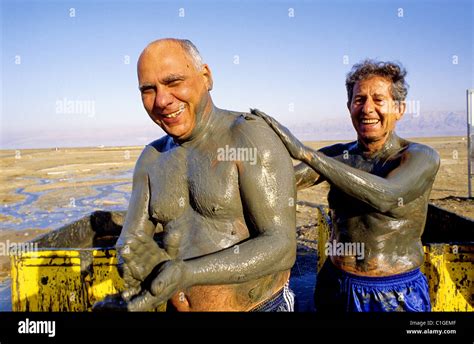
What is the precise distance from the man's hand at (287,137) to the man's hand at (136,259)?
2.99ft

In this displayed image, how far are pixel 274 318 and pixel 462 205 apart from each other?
10641 mm

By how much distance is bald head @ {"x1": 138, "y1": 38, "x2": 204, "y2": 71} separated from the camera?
1.84m

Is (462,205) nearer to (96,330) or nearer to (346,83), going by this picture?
(346,83)

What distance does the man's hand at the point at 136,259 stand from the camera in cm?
160

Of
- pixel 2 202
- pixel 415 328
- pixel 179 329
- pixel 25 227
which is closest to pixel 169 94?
pixel 179 329

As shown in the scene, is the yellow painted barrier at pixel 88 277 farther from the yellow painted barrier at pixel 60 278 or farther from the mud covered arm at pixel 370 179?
the mud covered arm at pixel 370 179

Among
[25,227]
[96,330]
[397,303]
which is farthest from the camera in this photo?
[25,227]

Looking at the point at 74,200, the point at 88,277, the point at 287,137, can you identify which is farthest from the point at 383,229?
the point at 74,200

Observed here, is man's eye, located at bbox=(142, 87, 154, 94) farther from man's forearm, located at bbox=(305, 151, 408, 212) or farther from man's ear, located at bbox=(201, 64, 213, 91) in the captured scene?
man's forearm, located at bbox=(305, 151, 408, 212)

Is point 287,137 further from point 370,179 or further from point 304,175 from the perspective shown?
point 304,175

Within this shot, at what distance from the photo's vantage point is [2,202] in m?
13.8

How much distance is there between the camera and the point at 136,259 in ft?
5.31

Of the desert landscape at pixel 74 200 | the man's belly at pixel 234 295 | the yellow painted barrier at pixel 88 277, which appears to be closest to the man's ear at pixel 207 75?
the man's belly at pixel 234 295

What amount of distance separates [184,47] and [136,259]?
1.01m
